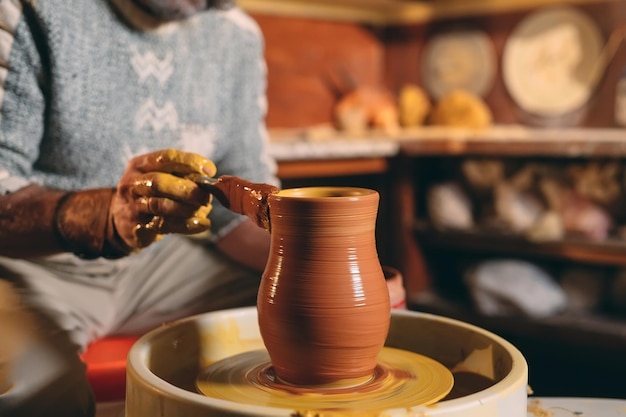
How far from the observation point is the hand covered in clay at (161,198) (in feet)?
3.11

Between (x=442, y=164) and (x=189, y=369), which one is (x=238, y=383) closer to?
(x=189, y=369)

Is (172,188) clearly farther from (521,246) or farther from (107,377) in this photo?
(521,246)

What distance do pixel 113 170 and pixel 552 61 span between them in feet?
7.34

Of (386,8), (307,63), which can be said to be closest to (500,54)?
(386,8)

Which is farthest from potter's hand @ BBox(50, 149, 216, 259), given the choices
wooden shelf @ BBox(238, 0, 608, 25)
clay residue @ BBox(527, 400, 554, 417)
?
wooden shelf @ BBox(238, 0, 608, 25)

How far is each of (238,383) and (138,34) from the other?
0.77 meters

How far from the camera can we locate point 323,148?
2363 mm

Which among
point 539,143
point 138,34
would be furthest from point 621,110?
point 138,34

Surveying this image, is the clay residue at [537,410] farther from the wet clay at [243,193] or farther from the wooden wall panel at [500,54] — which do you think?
the wooden wall panel at [500,54]

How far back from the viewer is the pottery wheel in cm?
81

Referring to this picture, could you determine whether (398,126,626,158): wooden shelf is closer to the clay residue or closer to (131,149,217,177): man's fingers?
the clay residue

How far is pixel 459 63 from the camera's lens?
331 cm

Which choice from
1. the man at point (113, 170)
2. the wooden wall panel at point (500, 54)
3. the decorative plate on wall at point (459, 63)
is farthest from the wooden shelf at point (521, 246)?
the man at point (113, 170)

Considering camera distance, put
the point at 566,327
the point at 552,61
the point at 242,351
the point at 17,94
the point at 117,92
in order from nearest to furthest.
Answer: the point at 242,351 < the point at 17,94 < the point at 117,92 < the point at 566,327 < the point at 552,61
